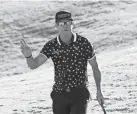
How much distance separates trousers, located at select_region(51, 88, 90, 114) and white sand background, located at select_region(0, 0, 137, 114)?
208 inches

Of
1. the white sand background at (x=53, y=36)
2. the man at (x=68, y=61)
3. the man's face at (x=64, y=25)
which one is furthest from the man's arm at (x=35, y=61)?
the white sand background at (x=53, y=36)

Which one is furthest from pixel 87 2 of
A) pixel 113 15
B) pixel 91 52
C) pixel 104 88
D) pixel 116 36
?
pixel 91 52

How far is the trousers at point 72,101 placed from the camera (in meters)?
4.96

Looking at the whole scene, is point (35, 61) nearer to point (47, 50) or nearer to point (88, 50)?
point (47, 50)

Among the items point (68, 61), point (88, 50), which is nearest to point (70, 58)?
point (68, 61)

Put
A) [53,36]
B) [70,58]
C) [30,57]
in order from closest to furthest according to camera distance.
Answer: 1. [30,57]
2. [70,58]
3. [53,36]

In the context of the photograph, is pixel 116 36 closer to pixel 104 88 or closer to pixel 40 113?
pixel 104 88

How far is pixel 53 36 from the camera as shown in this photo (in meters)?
30.2

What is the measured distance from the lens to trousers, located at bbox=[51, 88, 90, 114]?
195 inches

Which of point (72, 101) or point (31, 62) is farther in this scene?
point (72, 101)

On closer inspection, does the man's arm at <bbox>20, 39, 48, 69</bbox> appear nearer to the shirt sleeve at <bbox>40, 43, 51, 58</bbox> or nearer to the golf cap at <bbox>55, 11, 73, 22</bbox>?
the shirt sleeve at <bbox>40, 43, 51, 58</bbox>

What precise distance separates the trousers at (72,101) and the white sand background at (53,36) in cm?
528

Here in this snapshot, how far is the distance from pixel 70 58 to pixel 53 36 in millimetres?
25280

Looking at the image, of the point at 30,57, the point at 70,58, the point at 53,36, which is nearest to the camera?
the point at 30,57
